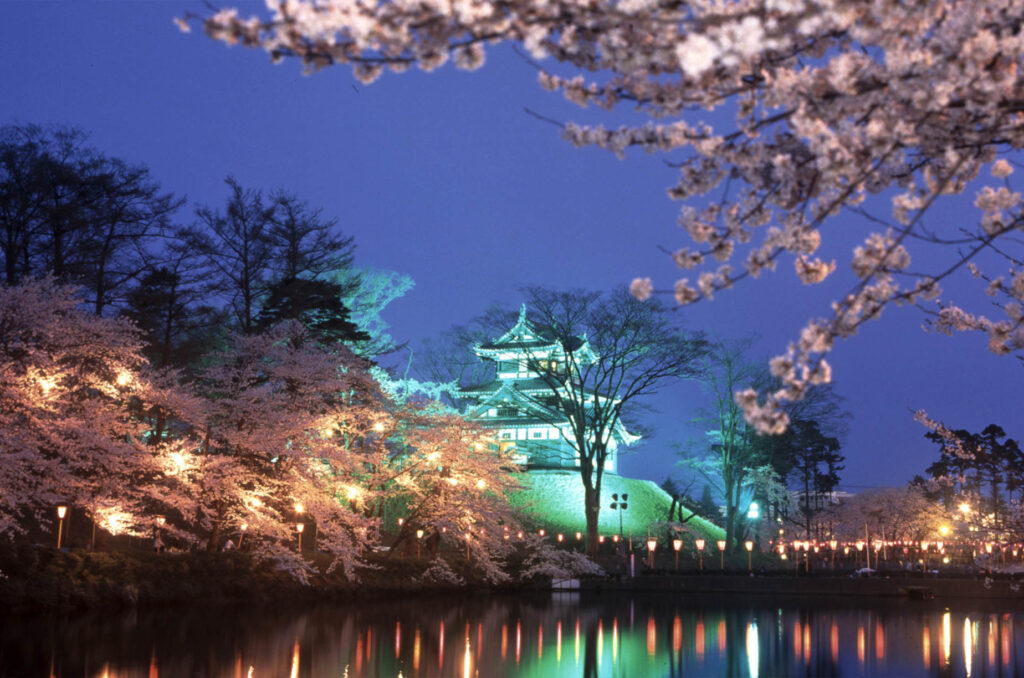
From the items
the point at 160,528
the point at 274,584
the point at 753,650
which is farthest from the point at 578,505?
the point at 753,650

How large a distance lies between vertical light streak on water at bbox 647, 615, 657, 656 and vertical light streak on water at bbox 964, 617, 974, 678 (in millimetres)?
4632

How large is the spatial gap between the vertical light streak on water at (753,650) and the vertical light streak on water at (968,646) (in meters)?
2.83

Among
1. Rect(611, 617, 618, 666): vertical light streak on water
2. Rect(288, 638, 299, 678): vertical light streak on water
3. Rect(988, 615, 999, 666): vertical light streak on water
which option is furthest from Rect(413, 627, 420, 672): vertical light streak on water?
Rect(988, 615, 999, 666): vertical light streak on water

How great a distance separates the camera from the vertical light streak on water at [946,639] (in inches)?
564

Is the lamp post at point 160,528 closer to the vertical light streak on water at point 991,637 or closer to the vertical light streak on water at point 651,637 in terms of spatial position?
the vertical light streak on water at point 651,637

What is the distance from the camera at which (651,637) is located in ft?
57.6

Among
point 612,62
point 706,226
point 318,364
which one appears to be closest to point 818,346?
point 706,226

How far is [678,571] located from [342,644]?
78.2 feet

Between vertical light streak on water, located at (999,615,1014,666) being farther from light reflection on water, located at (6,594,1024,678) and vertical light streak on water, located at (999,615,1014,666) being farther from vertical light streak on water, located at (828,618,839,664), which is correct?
vertical light streak on water, located at (828,618,839,664)

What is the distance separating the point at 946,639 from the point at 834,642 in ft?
8.22

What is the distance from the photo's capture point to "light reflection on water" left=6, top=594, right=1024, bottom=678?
11812mm

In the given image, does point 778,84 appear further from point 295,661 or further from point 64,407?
point 64,407

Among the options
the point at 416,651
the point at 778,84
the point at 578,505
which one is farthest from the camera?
the point at 578,505

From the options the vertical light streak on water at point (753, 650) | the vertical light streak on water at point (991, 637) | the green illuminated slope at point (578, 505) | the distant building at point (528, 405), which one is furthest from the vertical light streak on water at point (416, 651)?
the distant building at point (528, 405)
